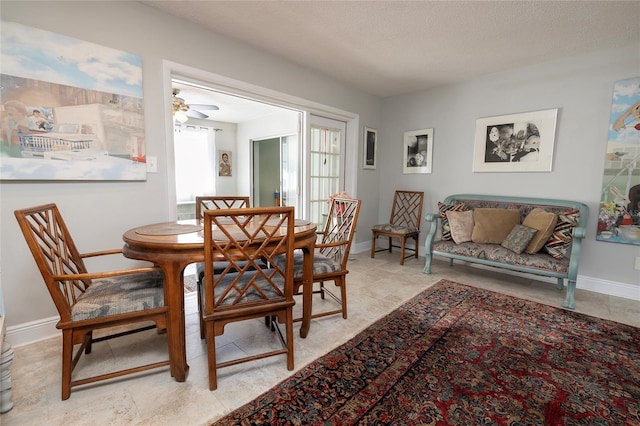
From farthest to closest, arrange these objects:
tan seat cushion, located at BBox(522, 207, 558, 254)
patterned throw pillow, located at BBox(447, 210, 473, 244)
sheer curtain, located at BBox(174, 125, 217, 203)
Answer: sheer curtain, located at BBox(174, 125, 217, 203), patterned throw pillow, located at BBox(447, 210, 473, 244), tan seat cushion, located at BBox(522, 207, 558, 254)

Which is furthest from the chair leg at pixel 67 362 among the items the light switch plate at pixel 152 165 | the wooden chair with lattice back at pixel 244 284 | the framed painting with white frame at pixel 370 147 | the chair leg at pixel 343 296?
the framed painting with white frame at pixel 370 147

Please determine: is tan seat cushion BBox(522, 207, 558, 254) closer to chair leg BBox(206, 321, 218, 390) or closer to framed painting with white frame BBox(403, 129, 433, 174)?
framed painting with white frame BBox(403, 129, 433, 174)

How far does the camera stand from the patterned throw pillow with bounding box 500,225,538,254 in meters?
2.91

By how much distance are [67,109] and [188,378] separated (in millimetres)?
1898

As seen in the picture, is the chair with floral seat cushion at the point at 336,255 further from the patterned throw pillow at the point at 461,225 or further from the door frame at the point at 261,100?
the patterned throw pillow at the point at 461,225

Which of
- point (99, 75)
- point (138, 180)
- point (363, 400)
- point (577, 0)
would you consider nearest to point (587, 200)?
point (577, 0)

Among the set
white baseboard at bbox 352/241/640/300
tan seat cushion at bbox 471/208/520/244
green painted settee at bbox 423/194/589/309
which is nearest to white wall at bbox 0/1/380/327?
green painted settee at bbox 423/194/589/309

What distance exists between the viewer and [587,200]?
3061 millimetres

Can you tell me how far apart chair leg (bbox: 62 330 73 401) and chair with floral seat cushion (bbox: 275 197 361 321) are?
1183 mm

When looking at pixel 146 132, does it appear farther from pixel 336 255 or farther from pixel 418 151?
pixel 418 151

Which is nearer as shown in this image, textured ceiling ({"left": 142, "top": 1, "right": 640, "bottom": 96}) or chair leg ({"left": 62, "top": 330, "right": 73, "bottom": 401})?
chair leg ({"left": 62, "top": 330, "right": 73, "bottom": 401})

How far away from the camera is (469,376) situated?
1.68m

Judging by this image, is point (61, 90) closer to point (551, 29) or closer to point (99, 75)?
point (99, 75)

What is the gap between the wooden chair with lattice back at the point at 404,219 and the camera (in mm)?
4070
